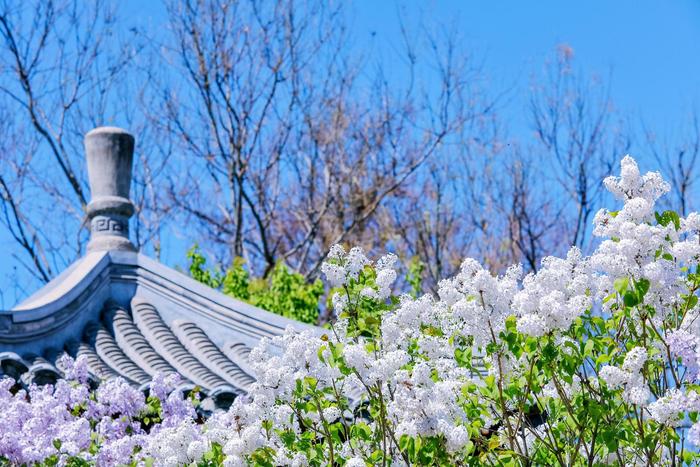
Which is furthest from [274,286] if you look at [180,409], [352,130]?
[352,130]

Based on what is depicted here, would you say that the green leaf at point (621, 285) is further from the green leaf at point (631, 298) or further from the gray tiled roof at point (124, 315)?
the gray tiled roof at point (124, 315)

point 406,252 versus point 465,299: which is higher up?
point 406,252

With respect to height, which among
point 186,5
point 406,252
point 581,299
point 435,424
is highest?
point 186,5

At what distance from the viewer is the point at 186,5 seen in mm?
15180

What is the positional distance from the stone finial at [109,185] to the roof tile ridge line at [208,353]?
0.69 m

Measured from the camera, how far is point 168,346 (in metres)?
7.05

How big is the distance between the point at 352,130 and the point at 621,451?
13.1 m

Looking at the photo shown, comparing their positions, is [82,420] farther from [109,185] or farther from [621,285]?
[109,185]

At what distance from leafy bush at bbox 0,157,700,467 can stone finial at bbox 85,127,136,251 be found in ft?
13.8

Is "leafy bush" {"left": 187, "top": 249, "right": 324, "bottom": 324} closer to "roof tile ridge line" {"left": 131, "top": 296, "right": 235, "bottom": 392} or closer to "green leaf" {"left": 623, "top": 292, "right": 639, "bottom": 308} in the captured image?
"roof tile ridge line" {"left": 131, "top": 296, "right": 235, "bottom": 392}

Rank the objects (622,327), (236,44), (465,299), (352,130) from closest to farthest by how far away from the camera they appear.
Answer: (465,299) < (622,327) < (236,44) < (352,130)

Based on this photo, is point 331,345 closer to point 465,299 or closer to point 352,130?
point 465,299

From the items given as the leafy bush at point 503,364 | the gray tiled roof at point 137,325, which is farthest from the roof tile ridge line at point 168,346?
the leafy bush at point 503,364

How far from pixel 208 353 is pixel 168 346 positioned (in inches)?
10.2
